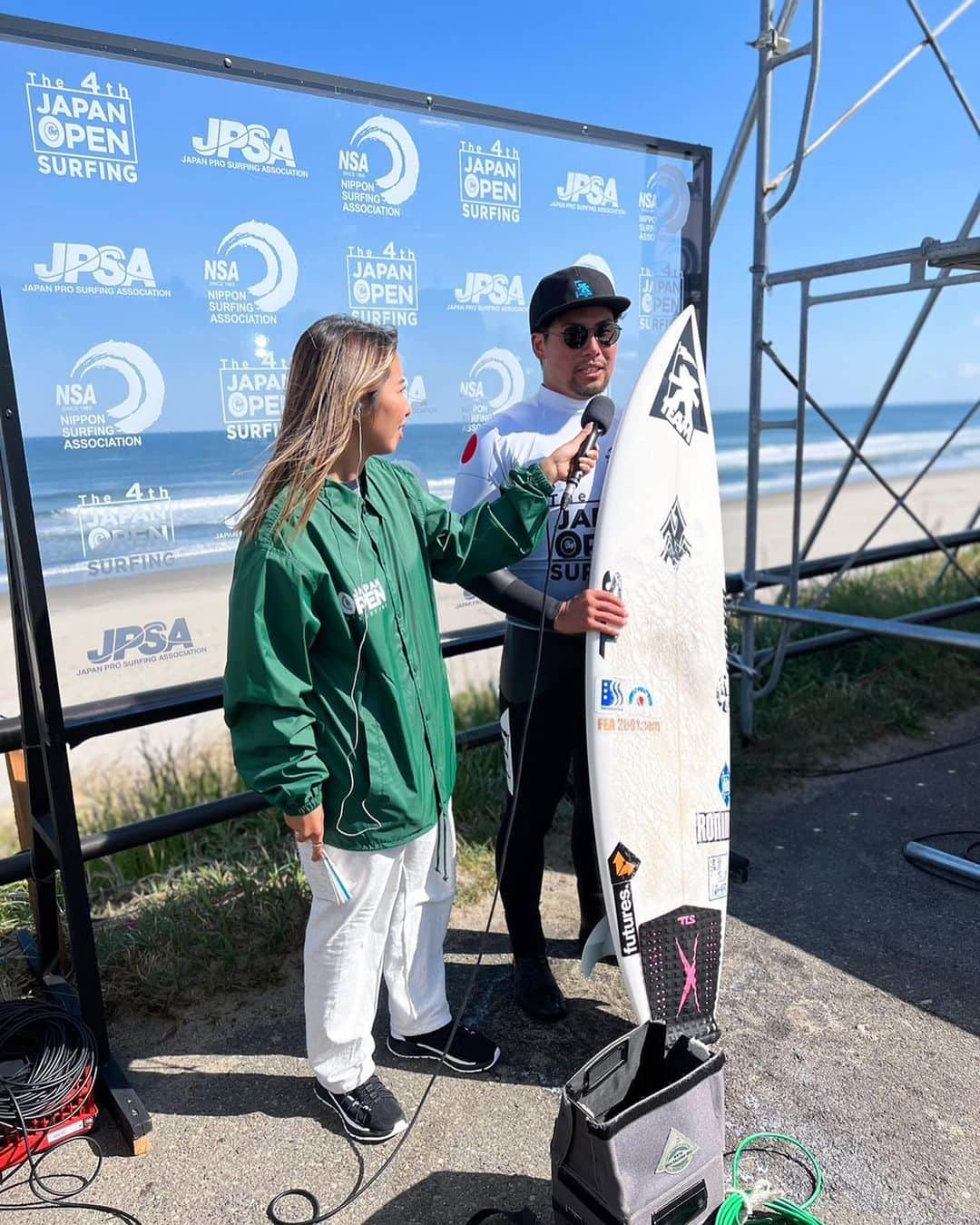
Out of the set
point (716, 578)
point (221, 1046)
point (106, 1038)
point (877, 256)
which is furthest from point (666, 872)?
point (877, 256)

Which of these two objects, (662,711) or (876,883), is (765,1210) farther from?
(876,883)

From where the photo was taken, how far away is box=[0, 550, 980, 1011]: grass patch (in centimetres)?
291

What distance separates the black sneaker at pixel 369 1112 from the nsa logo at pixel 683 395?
6.41ft

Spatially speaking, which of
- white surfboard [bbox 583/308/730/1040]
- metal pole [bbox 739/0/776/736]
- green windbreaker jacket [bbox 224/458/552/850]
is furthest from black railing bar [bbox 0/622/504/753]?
metal pole [bbox 739/0/776/736]

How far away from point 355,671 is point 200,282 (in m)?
1.40

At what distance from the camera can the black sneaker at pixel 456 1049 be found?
2480mm

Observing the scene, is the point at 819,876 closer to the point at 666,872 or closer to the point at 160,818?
the point at 666,872

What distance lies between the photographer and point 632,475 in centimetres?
261

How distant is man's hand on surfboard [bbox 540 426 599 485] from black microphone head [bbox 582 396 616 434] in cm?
3

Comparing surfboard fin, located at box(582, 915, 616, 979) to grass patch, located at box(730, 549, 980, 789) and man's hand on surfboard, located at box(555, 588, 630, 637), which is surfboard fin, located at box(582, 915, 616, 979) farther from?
grass patch, located at box(730, 549, 980, 789)

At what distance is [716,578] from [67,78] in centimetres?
223

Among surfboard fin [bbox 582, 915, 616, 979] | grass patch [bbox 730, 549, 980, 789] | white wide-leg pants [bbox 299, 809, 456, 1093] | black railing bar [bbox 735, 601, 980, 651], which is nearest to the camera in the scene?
white wide-leg pants [bbox 299, 809, 456, 1093]

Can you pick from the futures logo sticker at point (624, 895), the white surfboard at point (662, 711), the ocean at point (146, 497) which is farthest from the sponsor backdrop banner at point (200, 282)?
the futures logo sticker at point (624, 895)

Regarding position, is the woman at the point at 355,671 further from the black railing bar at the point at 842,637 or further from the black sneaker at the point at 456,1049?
the black railing bar at the point at 842,637
